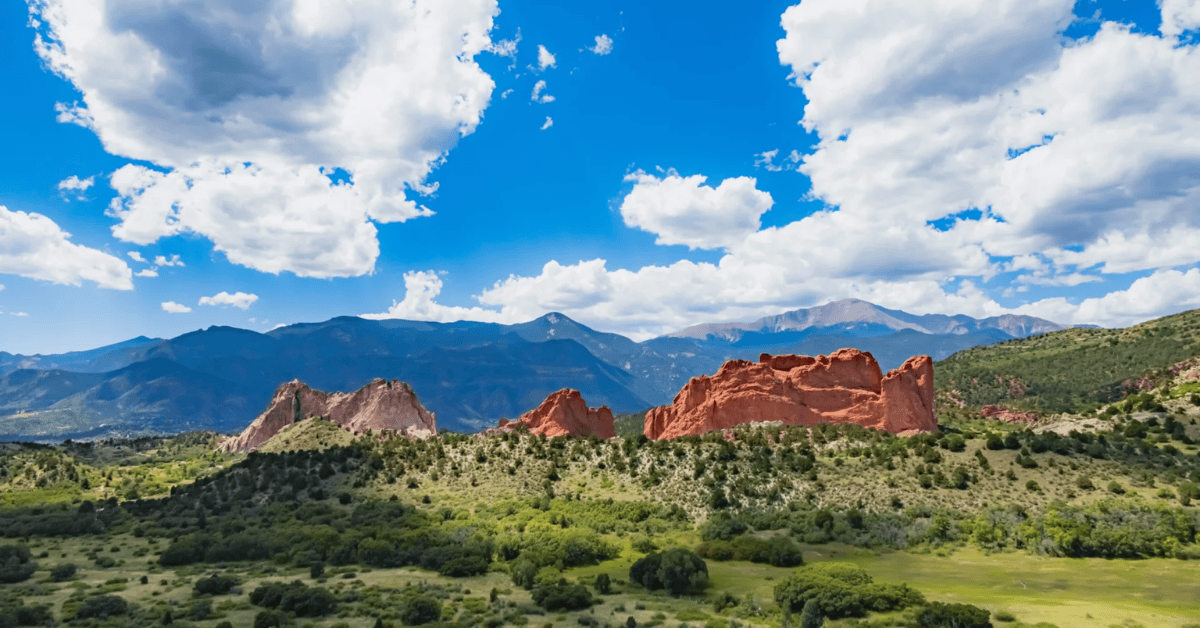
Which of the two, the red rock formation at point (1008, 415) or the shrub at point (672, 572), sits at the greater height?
the red rock formation at point (1008, 415)

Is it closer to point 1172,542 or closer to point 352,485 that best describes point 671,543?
point 1172,542

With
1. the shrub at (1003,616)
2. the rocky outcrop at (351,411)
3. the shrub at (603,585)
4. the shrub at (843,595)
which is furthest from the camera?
the rocky outcrop at (351,411)

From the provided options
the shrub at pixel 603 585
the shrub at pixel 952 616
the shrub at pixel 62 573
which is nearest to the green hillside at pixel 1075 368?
the shrub at pixel 952 616

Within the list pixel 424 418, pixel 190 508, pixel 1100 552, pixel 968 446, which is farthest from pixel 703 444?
pixel 424 418

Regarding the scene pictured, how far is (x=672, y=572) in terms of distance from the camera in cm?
4028

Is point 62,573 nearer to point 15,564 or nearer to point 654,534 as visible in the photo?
point 15,564

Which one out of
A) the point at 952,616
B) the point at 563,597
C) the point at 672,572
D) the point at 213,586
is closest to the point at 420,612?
the point at 563,597

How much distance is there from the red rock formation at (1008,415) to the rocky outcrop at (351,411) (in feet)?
325

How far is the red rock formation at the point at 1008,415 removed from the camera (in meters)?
96.8

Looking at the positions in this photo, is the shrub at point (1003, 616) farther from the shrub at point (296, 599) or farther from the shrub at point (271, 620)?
the shrub at point (271, 620)

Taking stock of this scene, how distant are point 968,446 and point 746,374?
32.3 m

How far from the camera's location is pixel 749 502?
6216 centimetres

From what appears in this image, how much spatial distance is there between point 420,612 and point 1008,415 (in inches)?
4049

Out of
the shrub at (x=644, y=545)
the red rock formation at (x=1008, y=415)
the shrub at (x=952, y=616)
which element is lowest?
the shrub at (x=644, y=545)
